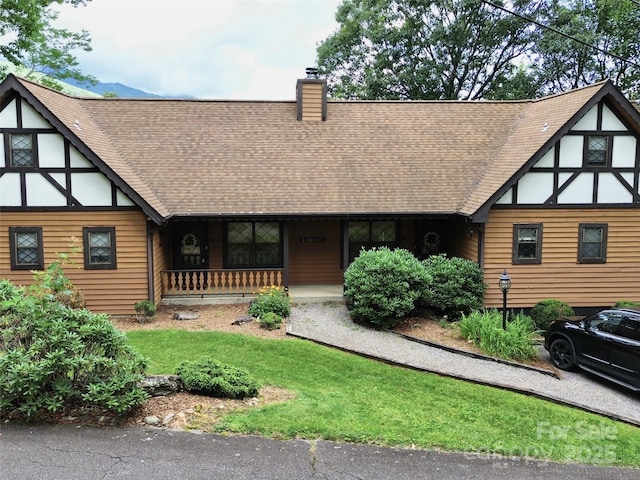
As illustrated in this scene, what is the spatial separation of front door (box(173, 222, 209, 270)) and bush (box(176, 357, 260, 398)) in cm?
861

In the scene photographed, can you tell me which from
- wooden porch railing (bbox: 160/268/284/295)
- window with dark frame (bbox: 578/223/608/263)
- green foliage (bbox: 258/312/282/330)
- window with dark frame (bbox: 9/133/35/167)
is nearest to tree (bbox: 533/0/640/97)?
window with dark frame (bbox: 578/223/608/263)

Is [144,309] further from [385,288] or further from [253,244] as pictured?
[385,288]

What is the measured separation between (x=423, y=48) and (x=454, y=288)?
77.4 feet

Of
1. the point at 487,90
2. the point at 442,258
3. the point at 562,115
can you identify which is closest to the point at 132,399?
the point at 442,258

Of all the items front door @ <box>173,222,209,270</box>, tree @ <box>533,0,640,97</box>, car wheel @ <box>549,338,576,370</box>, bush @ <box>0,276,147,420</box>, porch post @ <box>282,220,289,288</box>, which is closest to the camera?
bush @ <box>0,276,147,420</box>

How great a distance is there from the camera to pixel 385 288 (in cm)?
1344

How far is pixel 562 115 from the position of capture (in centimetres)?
1470

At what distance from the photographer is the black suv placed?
33.4ft

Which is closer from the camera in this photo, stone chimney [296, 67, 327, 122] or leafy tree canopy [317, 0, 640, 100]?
stone chimney [296, 67, 327, 122]

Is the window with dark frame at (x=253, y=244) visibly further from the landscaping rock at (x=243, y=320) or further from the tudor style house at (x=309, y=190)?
the landscaping rock at (x=243, y=320)

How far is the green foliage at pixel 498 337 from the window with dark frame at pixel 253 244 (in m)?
6.84

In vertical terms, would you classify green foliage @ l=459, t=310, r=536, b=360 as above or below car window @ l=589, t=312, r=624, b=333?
below

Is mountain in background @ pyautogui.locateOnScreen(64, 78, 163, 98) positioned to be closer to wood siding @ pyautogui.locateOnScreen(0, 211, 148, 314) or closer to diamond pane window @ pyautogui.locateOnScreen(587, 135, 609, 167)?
wood siding @ pyautogui.locateOnScreen(0, 211, 148, 314)

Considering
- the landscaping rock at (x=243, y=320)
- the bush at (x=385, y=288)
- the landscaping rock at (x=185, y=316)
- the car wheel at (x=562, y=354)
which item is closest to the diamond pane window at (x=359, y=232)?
the bush at (x=385, y=288)
